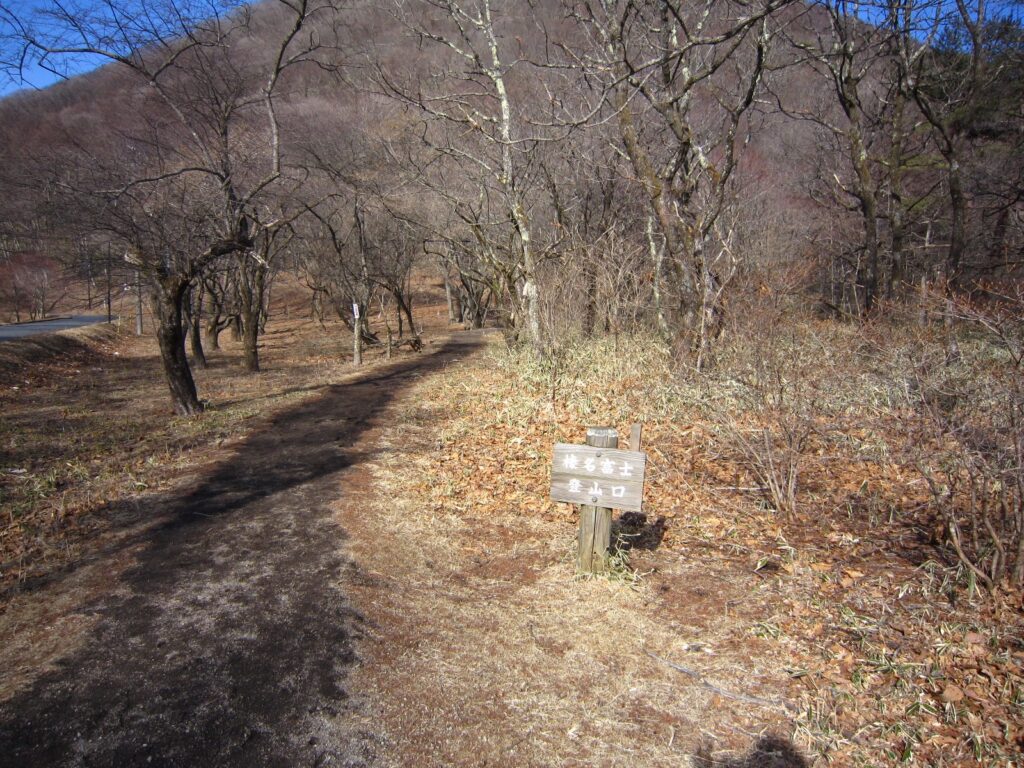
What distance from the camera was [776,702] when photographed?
338cm

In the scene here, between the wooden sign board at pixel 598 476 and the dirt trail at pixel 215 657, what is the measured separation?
5.25ft

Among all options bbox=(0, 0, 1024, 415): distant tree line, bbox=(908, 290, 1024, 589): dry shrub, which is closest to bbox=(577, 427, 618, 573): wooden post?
bbox=(908, 290, 1024, 589): dry shrub

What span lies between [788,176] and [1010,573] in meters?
21.8

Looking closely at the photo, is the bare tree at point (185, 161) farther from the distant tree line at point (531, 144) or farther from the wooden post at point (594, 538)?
the wooden post at point (594, 538)

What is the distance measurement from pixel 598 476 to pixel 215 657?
8.28 feet

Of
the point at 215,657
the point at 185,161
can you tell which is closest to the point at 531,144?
the point at 185,161

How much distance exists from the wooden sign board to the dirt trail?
1600mm

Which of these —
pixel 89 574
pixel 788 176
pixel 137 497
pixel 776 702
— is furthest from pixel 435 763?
pixel 788 176

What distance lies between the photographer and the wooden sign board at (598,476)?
4.36 m

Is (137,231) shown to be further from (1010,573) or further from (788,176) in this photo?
(788,176)

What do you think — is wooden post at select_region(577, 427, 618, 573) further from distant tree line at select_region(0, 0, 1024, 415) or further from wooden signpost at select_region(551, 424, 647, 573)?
distant tree line at select_region(0, 0, 1024, 415)

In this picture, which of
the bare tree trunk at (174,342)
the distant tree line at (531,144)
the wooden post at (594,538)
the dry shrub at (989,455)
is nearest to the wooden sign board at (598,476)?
the wooden post at (594,538)

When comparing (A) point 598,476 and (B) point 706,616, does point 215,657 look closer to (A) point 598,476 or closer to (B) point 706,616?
(A) point 598,476

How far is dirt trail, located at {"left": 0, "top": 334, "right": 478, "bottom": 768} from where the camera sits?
3.08 metres
